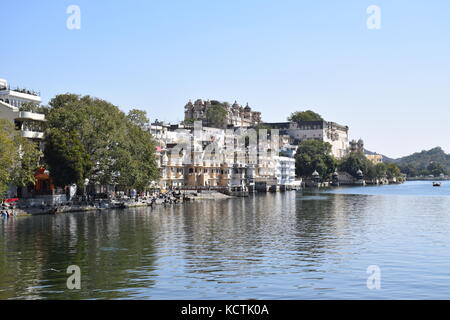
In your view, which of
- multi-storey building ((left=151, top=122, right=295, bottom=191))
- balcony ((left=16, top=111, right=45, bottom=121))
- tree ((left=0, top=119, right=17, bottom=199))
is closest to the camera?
tree ((left=0, top=119, right=17, bottom=199))

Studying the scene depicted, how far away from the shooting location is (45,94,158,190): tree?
253ft

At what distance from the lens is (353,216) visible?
73.2 metres

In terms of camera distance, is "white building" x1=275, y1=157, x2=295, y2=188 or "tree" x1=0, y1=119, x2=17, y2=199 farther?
"white building" x1=275, y1=157, x2=295, y2=188

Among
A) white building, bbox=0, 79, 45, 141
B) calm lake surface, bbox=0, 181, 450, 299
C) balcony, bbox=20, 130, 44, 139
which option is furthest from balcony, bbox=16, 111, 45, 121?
calm lake surface, bbox=0, 181, 450, 299

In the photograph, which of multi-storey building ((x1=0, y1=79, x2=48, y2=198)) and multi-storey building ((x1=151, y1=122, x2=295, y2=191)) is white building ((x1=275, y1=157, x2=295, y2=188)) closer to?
multi-storey building ((x1=151, y1=122, x2=295, y2=191))

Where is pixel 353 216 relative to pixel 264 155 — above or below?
below

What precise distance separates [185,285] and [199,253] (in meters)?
10.4

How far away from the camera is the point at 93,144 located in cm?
8288

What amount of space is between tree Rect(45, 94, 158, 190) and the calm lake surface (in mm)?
13676

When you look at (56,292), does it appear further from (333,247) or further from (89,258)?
(333,247)

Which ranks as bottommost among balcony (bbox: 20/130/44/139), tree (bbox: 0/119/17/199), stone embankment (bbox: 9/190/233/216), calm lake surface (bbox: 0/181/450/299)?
calm lake surface (bbox: 0/181/450/299)

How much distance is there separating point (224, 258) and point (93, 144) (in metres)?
48.5
